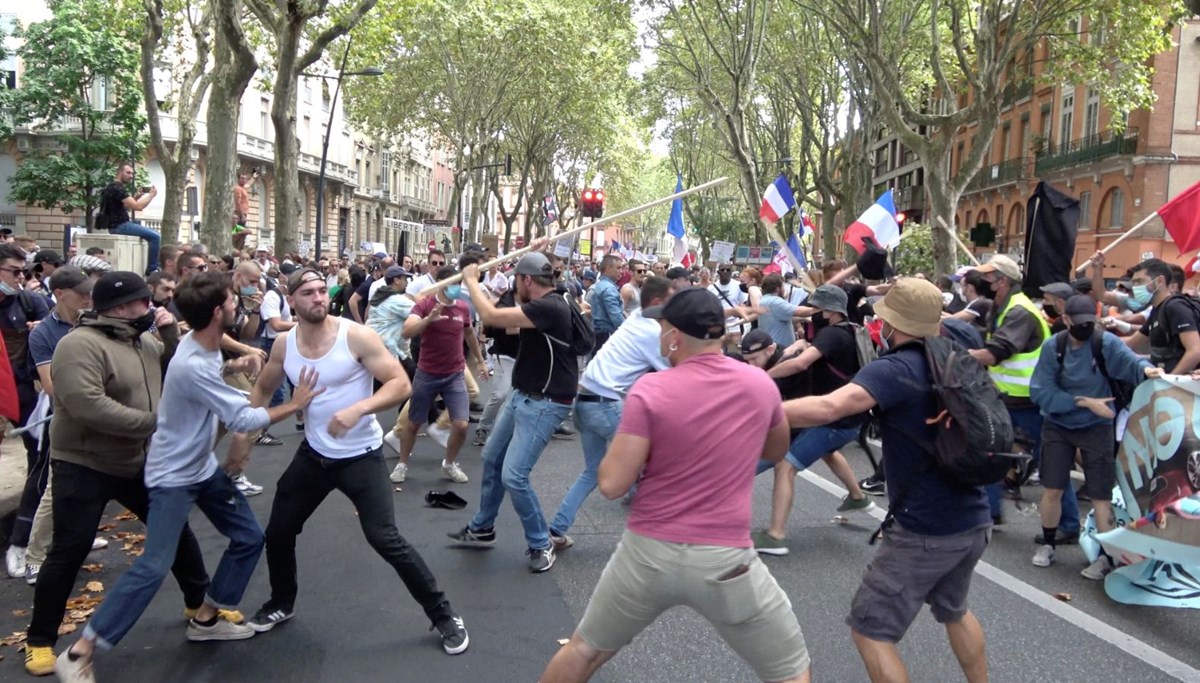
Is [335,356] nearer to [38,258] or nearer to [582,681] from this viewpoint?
[582,681]

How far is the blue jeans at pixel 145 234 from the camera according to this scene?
40.7 feet

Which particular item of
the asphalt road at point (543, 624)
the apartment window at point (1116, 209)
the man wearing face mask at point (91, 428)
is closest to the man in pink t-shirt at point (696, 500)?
the asphalt road at point (543, 624)

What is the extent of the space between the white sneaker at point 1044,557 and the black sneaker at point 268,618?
4.33 meters

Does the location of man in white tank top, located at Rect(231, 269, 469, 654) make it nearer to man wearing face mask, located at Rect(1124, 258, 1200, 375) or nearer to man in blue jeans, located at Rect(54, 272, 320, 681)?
man in blue jeans, located at Rect(54, 272, 320, 681)

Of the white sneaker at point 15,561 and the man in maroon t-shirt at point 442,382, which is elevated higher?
the man in maroon t-shirt at point 442,382

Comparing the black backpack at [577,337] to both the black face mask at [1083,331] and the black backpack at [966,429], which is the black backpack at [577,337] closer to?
the black backpack at [966,429]

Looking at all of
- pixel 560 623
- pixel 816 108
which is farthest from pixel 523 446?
pixel 816 108

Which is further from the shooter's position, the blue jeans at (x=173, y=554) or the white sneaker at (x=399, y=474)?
the white sneaker at (x=399, y=474)

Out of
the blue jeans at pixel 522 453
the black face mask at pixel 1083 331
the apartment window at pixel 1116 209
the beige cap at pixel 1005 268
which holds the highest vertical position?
the apartment window at pixel 1116 209

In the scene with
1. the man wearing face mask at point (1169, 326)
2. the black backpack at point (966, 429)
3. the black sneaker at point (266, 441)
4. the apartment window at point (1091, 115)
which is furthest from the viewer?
the apartment window at point (1091, 115)

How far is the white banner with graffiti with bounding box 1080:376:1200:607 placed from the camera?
16.6 ft

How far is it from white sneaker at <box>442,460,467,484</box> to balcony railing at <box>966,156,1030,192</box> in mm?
Answer: 33906

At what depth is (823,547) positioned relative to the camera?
20.7ft

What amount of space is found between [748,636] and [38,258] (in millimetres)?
8217
